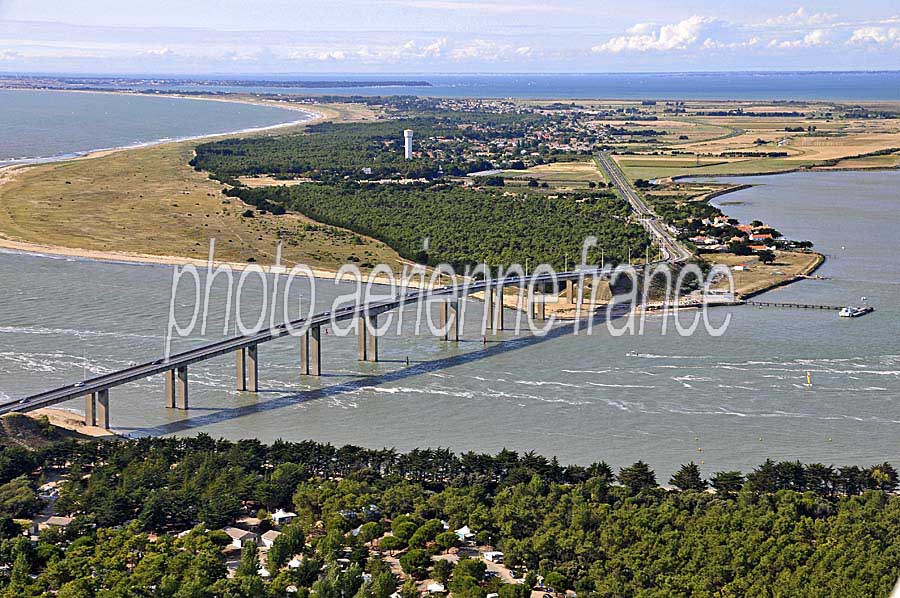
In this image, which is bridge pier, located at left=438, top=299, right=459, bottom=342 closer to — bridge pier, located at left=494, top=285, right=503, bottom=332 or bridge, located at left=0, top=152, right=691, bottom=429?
bridge, located at left=0, top=152, right=691, bottom=429

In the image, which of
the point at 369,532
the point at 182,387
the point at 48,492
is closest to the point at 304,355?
the point at 182,387

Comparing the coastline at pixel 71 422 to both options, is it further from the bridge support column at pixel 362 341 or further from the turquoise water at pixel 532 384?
the bridge support column at pixel 362 341

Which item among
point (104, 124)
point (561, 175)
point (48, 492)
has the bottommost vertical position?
point (48, 492)

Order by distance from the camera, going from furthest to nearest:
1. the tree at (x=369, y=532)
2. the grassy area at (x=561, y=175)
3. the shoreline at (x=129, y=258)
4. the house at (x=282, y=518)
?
the grassy area at (x=561, y=175), the shoreline at (x=129, y=258), the house at (x=282, y=518), the tree at (x=369, y=532)

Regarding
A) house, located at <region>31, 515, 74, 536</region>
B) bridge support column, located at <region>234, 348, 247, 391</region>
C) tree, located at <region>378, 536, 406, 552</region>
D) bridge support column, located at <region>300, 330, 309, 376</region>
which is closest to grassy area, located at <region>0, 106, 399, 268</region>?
bridge support column, located at <region>300, 330, 309, 376</region>

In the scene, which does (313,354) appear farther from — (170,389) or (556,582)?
(556,582)

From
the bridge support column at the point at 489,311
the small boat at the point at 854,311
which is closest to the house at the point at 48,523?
the bridge support column at the point at 489,311
